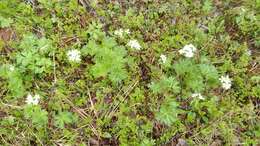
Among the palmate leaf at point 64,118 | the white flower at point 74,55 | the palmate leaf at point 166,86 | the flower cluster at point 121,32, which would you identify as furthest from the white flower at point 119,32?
the palmate leaf at point 64,118

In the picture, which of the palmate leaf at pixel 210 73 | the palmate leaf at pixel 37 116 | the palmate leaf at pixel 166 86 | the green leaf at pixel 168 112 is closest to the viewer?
the palmate leaf at pixel 37 116

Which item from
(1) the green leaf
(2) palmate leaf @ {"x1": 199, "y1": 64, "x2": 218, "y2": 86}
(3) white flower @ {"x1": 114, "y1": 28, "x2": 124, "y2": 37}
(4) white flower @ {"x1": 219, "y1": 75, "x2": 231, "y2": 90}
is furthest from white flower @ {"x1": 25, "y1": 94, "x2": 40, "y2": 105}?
(4) white flower @ {"x1": 219, "y1": 75, "x2": 231, "y2": 90}

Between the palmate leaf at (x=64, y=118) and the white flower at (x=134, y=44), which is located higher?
the white flower at (x=134, y=44)

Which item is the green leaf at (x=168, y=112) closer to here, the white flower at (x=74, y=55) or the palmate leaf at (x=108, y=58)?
the palmate leaf at (x=108, y=58)

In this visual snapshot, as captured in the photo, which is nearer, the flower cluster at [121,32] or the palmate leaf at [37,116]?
the palmate leaf at [37,116]

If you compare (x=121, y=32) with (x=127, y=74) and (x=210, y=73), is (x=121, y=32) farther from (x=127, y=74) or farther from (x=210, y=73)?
(x=210, y=73)

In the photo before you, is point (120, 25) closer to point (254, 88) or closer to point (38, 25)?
point (38, 25)

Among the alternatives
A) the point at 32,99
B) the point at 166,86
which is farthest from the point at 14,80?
the point at 166,86
